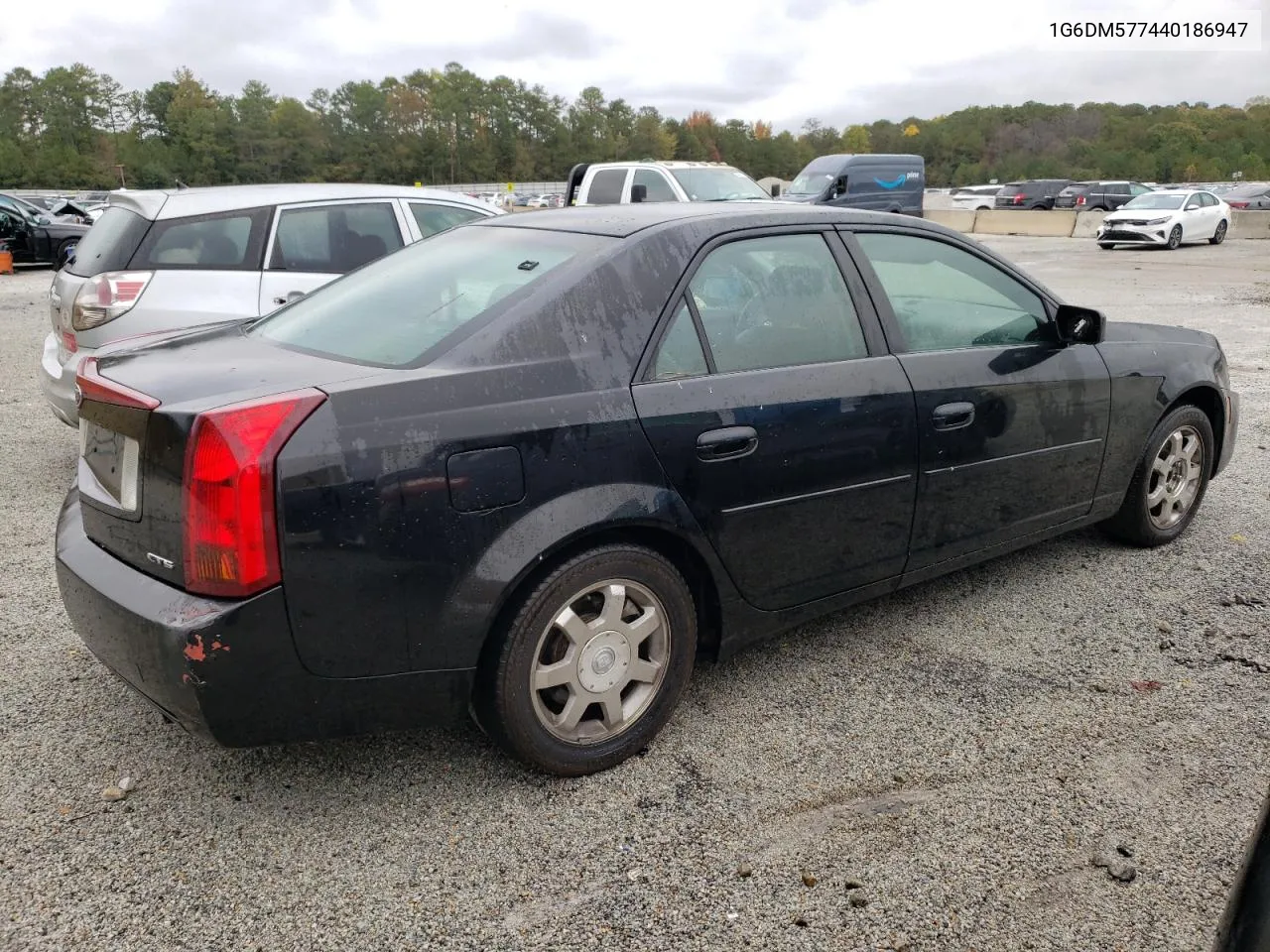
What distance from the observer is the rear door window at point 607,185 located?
52.9 ft

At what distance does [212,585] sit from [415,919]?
2.97 feet

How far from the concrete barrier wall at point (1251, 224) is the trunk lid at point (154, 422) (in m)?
Result: 31.3

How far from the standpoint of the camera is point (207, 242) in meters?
5.73

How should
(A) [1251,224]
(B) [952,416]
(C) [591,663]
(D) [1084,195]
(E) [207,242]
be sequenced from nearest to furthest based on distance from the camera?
(C) [591,663], (B) [952,416], (E) [207,242], (A) [1251,224], (D) [1084,195]

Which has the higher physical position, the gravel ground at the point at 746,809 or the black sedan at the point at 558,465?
the black sedan at the point at 558,465

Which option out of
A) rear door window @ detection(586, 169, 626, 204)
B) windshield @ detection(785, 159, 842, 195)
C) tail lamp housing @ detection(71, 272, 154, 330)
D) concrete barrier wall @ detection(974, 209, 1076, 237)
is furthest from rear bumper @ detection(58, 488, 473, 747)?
concrete barrier wall @ detection(974, 209, 1076, 237)

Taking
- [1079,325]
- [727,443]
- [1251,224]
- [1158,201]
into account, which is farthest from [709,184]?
[1251,224]

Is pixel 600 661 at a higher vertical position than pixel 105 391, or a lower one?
lower

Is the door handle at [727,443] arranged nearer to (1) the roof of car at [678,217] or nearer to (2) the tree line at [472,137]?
(1) the roof of car at [678,217]

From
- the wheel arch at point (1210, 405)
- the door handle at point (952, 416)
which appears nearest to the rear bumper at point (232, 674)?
the door handle at point (952, 416)

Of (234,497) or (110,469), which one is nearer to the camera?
(234,497)

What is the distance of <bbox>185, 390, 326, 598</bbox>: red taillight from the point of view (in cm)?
228

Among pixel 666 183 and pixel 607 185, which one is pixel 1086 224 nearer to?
pixel 666 183

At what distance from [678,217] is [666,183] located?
1302 centimetres
